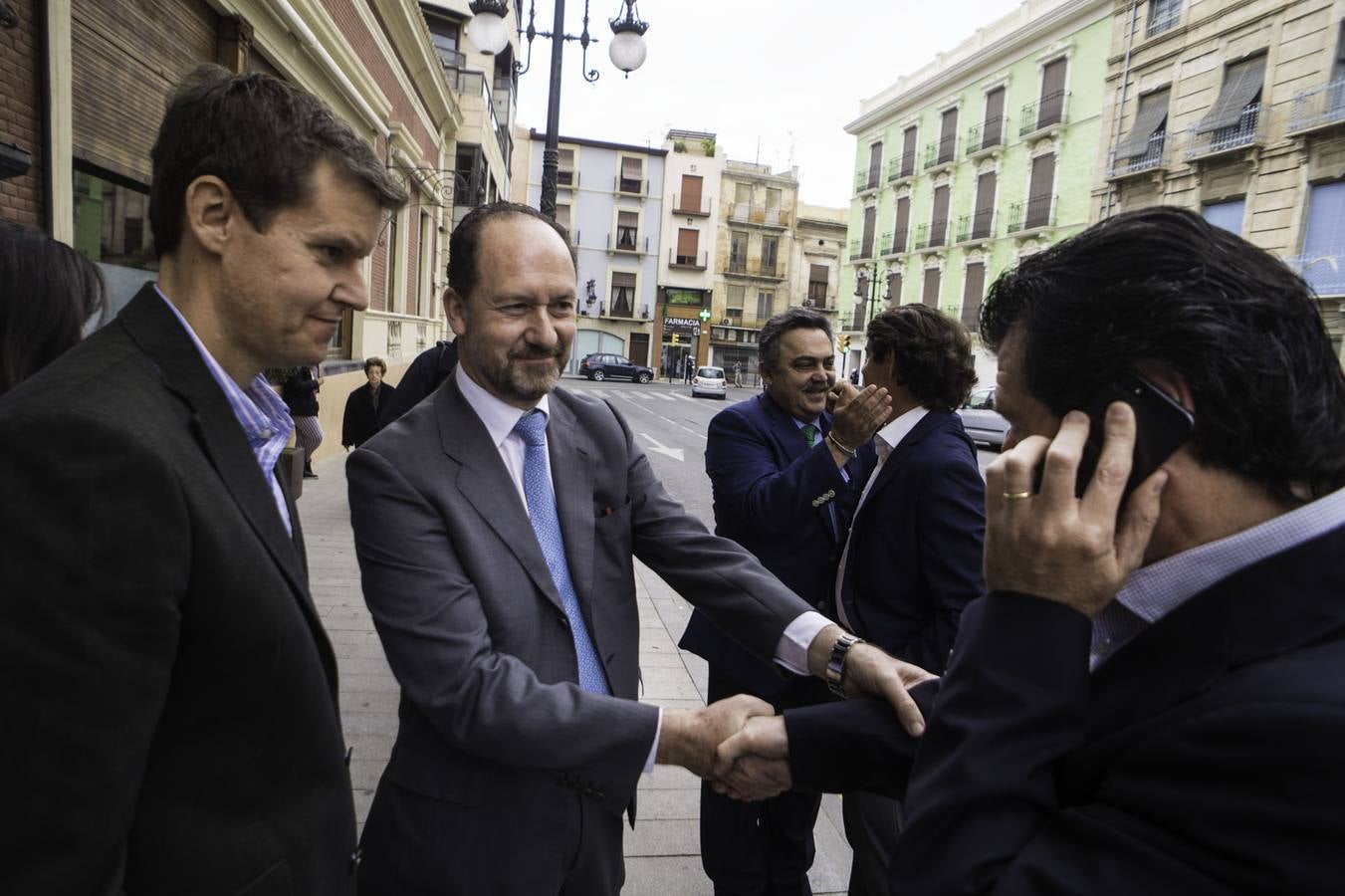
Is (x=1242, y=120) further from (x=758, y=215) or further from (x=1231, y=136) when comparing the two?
(x=758, y=215)

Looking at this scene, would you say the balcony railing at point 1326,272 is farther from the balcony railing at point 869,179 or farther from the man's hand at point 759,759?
the man's hand at point 759,759

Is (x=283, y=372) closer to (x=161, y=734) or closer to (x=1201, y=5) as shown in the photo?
(x=161, y=734)

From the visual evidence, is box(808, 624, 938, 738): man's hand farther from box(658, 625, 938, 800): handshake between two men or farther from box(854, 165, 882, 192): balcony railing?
box(854, 165, 882, 192): balcony railing

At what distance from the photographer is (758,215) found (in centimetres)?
5188

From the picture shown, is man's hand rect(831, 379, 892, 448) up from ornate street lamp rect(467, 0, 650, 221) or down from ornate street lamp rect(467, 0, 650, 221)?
down

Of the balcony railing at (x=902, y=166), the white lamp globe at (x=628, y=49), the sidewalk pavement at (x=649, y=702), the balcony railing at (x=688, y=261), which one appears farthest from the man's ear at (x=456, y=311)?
the balcony railing at (x=688, y=261)

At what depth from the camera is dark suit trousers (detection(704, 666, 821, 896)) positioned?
2.71 m

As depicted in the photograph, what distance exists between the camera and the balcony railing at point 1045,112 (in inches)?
1125

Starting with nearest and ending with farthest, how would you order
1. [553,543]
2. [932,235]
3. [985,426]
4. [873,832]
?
1. [553,543]
2. [873,832]
3. [985,426]
4. [932,235]

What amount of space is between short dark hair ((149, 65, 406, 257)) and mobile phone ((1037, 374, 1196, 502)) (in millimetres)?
1321

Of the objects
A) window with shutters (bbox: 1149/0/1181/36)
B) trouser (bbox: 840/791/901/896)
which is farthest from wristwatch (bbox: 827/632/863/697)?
window with shutters (bbox: 1149/0/1181/36)

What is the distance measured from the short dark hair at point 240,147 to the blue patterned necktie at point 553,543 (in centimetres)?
74

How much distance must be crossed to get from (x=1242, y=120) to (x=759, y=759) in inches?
1065

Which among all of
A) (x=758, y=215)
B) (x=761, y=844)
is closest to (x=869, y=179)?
(x=758, y=215)
